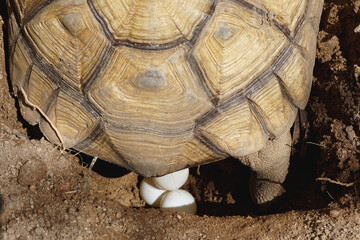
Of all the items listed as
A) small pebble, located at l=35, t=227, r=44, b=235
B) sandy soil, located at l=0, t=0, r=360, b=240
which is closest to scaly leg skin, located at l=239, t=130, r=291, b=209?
sandy soil, located at l=0, t=0, r=360, b=240

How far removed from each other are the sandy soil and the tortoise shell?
0.33 meters

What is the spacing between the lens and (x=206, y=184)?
3590 millimetres

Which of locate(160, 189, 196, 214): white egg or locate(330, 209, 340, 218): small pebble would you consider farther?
locate(160, 189, 196, 214): white egg

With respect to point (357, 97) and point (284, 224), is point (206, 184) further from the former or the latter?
point (357, 97)

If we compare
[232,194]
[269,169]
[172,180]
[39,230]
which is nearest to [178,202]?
[172,180]

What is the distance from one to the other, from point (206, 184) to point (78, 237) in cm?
133

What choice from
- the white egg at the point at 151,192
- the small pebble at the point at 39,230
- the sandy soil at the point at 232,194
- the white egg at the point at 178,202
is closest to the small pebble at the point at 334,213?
the sandy soil at the point at 232,194

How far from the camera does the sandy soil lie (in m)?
2.59

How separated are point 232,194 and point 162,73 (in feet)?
5.12

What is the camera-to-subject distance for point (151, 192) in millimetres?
3277

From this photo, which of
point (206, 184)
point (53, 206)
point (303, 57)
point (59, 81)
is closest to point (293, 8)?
point (303, 57)

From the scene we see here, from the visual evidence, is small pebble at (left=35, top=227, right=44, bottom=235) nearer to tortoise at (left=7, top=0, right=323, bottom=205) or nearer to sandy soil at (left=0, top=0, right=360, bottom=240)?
sandy soil at (left=0, top=0, right=360, bottom=240)

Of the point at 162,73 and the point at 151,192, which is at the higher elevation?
the point at 162,73

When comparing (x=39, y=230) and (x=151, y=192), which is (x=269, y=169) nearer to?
(x=151, y=192)
